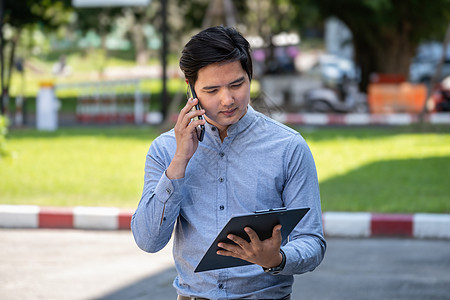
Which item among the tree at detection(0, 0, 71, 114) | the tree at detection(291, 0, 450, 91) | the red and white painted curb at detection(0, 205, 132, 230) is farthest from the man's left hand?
the tree at detection(0, 0, 71, 114)

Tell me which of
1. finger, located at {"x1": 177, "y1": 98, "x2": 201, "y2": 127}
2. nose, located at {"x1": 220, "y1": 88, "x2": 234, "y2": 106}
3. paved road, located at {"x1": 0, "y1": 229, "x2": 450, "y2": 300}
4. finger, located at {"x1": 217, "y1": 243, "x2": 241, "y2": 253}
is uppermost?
nose, located at {"x1": 220, "y1": 88, "x2": 234, "y2": 106}

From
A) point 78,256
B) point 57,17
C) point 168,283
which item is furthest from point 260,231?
point 57,17

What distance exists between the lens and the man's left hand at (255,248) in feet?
6.92

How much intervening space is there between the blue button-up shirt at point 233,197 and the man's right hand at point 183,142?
1.2 inches

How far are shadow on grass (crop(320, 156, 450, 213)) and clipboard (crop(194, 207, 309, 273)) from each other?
532 centimetres

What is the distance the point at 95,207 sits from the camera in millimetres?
7668

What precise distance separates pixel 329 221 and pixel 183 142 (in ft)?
16.1

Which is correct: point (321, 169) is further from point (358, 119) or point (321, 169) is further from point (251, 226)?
point (251, 226)

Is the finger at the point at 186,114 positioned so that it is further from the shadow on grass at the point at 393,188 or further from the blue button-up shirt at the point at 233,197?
the shadow on grass at the point at 393,188

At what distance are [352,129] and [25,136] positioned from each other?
20.9 ft

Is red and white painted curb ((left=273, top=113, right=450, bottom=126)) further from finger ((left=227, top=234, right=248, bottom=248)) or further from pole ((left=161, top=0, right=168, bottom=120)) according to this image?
finger ((left=227, top=234, right=248, bottom=248))

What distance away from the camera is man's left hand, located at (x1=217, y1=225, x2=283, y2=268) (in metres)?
2.11

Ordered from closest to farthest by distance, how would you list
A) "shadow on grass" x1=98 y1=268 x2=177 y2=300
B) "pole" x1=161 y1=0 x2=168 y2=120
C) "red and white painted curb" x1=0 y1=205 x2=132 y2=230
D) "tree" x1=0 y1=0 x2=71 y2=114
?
"shadow on grass" x1=98 y1=268 x2=177 y2=300 → "red and white painted curb" x1=0 y1=205 x2=132 y2=230 → "pole" x1=161 y1=0 x2=168 y2=120 → "tree" x1=0 y1=0 x2=71 y2=114

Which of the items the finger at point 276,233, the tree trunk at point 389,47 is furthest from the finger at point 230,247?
the tree trunk at point 389,47
